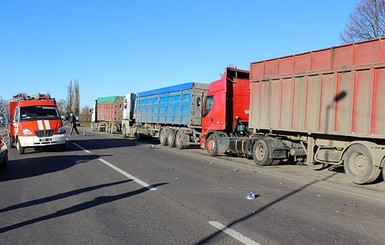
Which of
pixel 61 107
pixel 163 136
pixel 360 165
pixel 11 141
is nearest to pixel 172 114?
pixel 163 136

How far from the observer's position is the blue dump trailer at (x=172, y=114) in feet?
68.1

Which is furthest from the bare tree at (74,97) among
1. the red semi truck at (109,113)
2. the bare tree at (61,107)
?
the red semi truck at (109,113)

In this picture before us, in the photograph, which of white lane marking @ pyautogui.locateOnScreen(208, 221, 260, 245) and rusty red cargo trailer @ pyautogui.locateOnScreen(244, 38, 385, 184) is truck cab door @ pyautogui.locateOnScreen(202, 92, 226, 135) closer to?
rusty red cargo trailer @ pyautogui.locateOnScreen(244, 38, 385, 184)

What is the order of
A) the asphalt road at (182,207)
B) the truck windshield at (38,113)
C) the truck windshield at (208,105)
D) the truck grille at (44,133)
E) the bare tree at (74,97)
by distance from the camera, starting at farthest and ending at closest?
the bare tree at (74,97) → the truck windshield at (208,105) → the truck windshield at (38,113) → the truck grille at (44,133) → the asphalt road at (182,207)

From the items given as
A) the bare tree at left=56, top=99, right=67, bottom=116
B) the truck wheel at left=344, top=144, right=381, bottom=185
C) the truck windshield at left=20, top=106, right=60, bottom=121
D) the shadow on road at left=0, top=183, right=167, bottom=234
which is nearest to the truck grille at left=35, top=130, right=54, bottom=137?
the truck windshield at left=20, top=106, right=60, bottom=121

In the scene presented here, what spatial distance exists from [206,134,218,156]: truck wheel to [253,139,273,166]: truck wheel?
9.56ft

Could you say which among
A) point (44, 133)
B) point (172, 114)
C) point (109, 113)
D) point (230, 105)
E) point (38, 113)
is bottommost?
point (44, 133)

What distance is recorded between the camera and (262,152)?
14562 millimetres

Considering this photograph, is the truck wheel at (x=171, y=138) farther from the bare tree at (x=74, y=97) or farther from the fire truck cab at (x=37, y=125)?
the bare tree at (x=74, y=97)

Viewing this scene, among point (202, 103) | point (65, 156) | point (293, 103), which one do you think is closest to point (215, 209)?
point (293, 103)

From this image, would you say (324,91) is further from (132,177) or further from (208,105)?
(208,105)

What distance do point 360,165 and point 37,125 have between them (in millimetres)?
12652

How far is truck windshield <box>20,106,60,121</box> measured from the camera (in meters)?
16.9

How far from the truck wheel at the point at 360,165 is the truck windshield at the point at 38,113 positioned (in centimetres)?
1250
